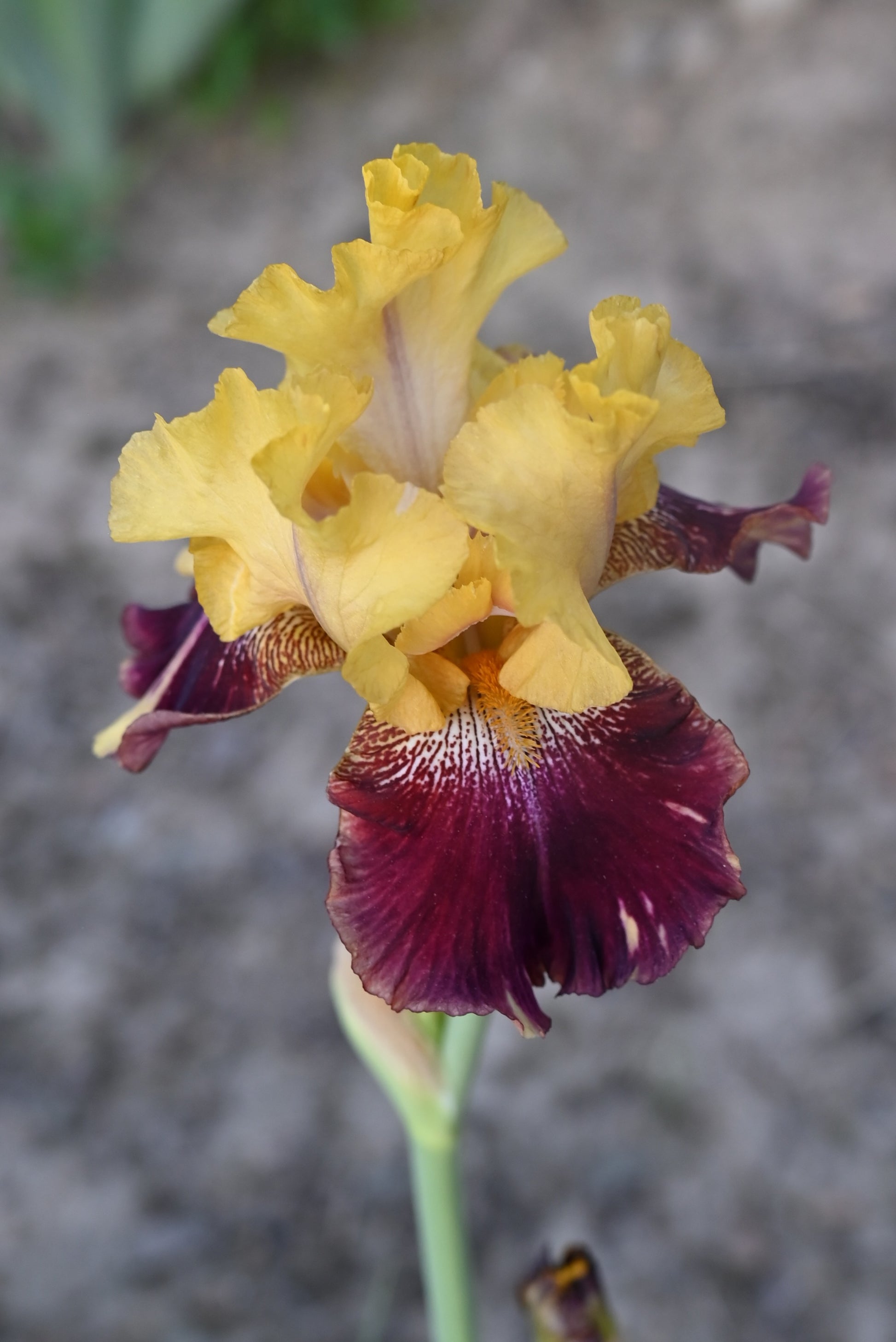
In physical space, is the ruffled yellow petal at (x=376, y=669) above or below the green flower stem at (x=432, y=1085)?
above

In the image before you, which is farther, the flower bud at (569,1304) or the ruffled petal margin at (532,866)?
the flower bud at (569,1304)

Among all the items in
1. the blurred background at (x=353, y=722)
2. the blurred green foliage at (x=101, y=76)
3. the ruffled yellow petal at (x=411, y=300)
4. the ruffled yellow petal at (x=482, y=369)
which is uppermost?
the blurred green foliage at (x=101, y=76)

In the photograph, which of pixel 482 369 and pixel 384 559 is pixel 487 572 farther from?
pixel 482 369

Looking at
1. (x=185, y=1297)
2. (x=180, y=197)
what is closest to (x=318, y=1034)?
(x=185, y=1297)

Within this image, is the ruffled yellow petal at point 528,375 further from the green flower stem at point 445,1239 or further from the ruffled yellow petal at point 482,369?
the green flower stem at point 445,1239

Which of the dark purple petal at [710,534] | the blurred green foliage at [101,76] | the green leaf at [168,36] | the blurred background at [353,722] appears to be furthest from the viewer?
the green leaf at [168,36]

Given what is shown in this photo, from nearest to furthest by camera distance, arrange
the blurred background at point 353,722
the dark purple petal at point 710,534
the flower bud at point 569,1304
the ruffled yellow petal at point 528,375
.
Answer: the ruffled yellow petal at point 528,375 → the dark purple petal at point 710,534 → the flower bud at point 569,1304 → the blurred background at point 353,722

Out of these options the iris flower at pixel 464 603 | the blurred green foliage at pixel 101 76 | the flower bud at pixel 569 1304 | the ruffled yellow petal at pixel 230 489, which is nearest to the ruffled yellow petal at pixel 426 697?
the iris flower at pixel 464 603

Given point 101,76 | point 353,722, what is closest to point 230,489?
point 353,722
